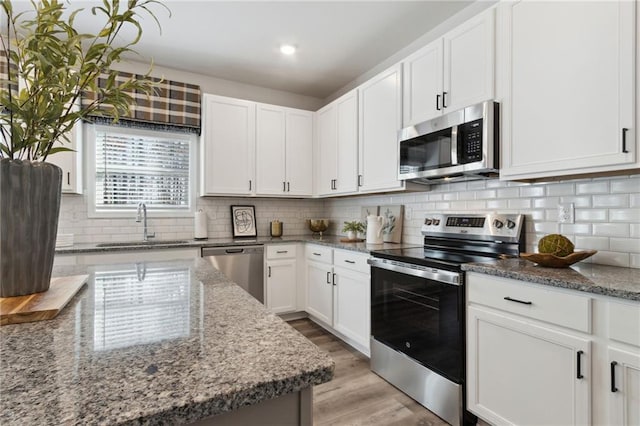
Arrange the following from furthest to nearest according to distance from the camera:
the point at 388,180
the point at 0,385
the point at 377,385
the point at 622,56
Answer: the point at 388,180, the point at 377,385, the point at 622,56, the point at 0,385

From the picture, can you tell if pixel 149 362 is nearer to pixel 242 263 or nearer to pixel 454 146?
pixel 454 146

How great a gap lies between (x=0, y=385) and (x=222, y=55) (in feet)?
10.9

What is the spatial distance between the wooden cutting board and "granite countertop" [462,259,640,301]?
1.73 m

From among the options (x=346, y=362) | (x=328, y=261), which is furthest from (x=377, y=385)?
(x=328, y=261)

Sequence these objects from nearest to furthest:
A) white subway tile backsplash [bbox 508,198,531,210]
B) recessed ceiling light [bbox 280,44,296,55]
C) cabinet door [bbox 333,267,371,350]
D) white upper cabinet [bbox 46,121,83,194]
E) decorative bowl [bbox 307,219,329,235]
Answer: white subway tile backsplash [bbox 508,198,531,210], cabinet door [bbox 333,267,371,350], white upper cabinet [bbox 46,121,83,194], recessed ceiling light [bbox 280,44,296,55], decorative bowl [bbox 307,219,329,235]

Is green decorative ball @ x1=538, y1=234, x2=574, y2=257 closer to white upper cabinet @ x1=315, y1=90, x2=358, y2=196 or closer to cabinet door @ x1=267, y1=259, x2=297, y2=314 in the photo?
white upper cabinet @ x1=315, y1=90, x2=358, y2=196

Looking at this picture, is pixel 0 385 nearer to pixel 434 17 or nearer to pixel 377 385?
pixel 377 385

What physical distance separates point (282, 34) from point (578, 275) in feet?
9.03

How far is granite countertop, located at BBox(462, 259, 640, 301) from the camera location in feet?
4.07

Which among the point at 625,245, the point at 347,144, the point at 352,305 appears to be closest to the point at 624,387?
the point at 625,245

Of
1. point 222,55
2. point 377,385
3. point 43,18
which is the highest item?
point 222,55

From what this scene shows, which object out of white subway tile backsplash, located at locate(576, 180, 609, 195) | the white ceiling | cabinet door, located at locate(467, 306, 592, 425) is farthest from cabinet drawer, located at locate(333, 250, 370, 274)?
the white ceiling

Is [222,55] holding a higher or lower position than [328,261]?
higher

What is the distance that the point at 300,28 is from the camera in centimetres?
275
